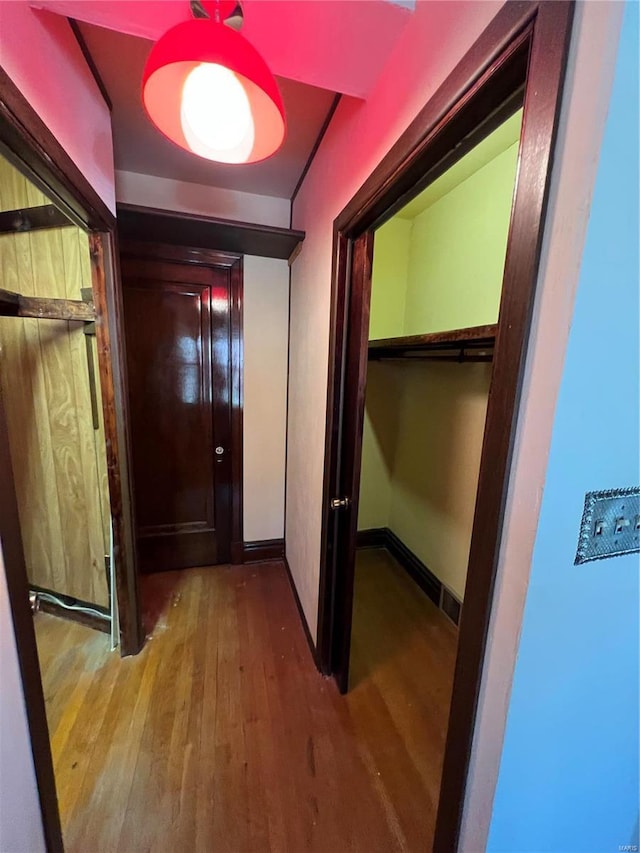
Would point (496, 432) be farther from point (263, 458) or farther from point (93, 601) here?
point (93, 601)

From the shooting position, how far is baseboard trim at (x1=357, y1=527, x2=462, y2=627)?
216 cm

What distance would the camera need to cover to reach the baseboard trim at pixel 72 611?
192 centimetres

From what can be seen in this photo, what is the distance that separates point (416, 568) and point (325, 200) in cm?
238

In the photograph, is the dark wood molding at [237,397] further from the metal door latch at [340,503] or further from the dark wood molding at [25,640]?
the dark wood molding at [25,640]

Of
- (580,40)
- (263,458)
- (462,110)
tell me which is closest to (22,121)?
(462,110)

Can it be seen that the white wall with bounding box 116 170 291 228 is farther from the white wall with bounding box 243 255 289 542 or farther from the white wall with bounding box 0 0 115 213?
the white wall with bounding box 0 0 115 213

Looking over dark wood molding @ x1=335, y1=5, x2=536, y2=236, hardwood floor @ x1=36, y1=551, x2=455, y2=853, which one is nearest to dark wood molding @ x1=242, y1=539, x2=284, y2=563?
hardwood floor @ x1=36, y1=551, x2=455, y2=853

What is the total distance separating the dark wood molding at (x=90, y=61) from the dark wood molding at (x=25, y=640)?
131cm

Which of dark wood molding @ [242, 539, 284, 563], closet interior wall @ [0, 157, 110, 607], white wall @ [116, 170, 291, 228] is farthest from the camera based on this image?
dark wood molding @ [242, 539, 284, 563]

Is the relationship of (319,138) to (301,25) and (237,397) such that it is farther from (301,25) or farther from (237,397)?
(237,397)

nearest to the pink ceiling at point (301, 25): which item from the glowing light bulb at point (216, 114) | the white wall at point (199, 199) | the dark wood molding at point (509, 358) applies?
the glowing light bulb at point (216, 114)

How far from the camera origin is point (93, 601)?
1.94 meters

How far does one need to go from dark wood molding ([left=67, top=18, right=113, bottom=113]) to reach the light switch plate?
1.95 metres

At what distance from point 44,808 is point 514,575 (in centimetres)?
134
